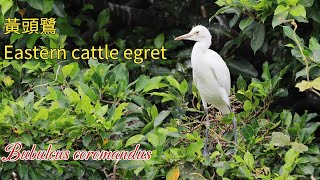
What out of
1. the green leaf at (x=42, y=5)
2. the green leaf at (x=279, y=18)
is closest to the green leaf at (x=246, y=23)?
the green leaf at (x=279, y=18)

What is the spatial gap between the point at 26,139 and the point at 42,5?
1243mm

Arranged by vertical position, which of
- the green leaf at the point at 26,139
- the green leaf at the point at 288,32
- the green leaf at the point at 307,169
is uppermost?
the green leaf at the point at 288,32

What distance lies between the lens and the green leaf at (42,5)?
508 centimetres

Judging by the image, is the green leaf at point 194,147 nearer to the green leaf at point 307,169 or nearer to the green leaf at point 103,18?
the green leaf at point 307,169

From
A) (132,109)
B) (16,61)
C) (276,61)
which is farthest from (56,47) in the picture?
(276,61)

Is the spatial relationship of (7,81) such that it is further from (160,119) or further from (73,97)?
(160,119)

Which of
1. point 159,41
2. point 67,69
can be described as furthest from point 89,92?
point 159,41

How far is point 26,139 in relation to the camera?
410cm

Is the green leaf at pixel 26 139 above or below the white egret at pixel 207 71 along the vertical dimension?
below

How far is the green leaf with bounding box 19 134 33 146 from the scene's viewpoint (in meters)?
4.07

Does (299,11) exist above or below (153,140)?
above

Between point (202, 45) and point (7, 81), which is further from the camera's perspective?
point (7, 81)

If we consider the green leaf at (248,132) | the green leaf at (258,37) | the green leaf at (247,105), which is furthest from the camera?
the green leaf at (258,37)

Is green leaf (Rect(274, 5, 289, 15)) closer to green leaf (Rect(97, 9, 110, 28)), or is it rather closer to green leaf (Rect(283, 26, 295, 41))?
green leaf (Rect(283, 26, 295, 41))
